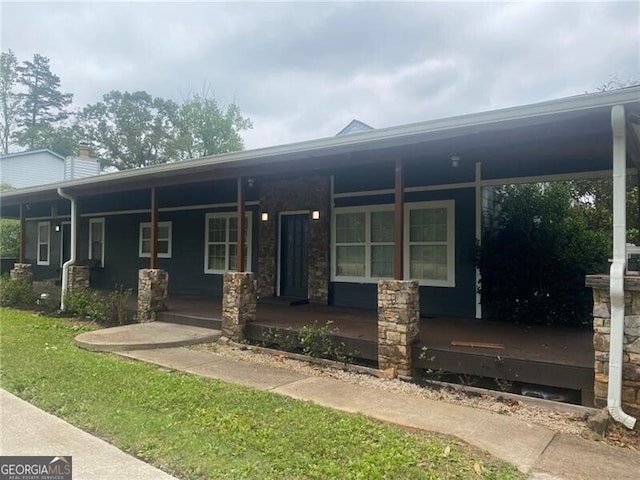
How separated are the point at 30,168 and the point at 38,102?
1718cm

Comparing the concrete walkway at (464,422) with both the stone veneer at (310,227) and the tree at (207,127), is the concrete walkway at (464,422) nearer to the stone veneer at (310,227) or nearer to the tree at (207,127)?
the stone veneer at (310,227)

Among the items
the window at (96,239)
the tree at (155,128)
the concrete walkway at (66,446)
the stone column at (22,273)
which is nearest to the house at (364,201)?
the stone column at (22,273)

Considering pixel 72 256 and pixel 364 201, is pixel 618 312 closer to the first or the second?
pixel 364 201

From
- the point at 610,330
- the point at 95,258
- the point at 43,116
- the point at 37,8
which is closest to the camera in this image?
the point at 610,330

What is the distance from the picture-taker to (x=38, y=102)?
37.8 m

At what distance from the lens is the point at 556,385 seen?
170 inches

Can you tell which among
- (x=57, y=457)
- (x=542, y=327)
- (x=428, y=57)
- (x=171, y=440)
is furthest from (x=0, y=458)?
(x=428, y=57)

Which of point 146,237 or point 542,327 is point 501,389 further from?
point 146,237

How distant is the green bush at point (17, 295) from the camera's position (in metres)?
10.5

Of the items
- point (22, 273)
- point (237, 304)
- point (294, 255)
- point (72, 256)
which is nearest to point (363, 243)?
point (294, 255)

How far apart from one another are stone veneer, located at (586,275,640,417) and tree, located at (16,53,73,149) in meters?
41.5

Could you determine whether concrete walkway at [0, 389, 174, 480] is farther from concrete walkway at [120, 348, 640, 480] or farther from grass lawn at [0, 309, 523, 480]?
concrete walkway at [120, 348, 640, 480]

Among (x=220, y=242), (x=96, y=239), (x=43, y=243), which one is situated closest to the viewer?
(x=220, y=242)

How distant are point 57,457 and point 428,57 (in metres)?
13.4
